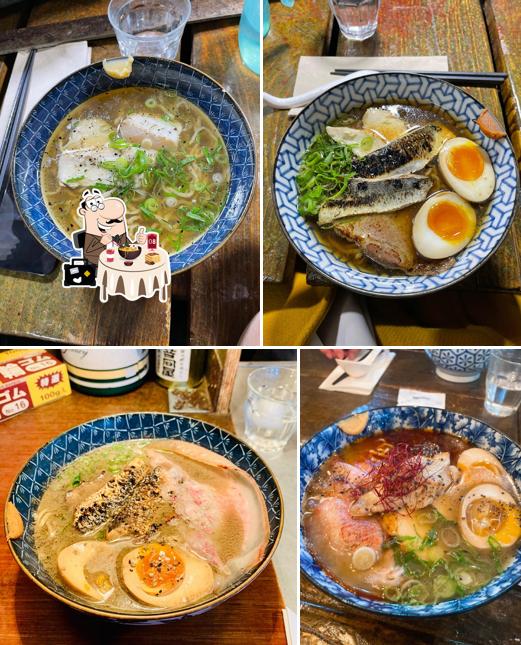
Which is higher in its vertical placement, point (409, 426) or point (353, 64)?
point (353, 64)

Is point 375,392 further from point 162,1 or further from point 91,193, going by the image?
point 162,1

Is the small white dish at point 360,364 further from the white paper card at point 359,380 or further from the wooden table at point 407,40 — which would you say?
the wooden table at point 407,40

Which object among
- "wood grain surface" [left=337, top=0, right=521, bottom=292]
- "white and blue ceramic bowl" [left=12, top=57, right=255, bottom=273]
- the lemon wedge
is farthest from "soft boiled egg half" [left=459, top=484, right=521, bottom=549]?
the lemon wedge

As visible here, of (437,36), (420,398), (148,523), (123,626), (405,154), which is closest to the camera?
(123,626)

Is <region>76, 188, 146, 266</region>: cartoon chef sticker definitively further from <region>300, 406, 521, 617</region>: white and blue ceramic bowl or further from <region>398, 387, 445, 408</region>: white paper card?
<region>398, 387, 445, 408</region>: white paper card

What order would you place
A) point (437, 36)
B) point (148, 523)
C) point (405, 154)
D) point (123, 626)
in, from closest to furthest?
point (123, 626), point (148, 523), point (405, 154), point (437, 36)

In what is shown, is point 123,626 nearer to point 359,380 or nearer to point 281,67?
point 359,380

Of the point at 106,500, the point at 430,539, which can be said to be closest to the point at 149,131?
the point at 106,500

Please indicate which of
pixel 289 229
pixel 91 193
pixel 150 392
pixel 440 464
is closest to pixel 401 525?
pixel 440 464
